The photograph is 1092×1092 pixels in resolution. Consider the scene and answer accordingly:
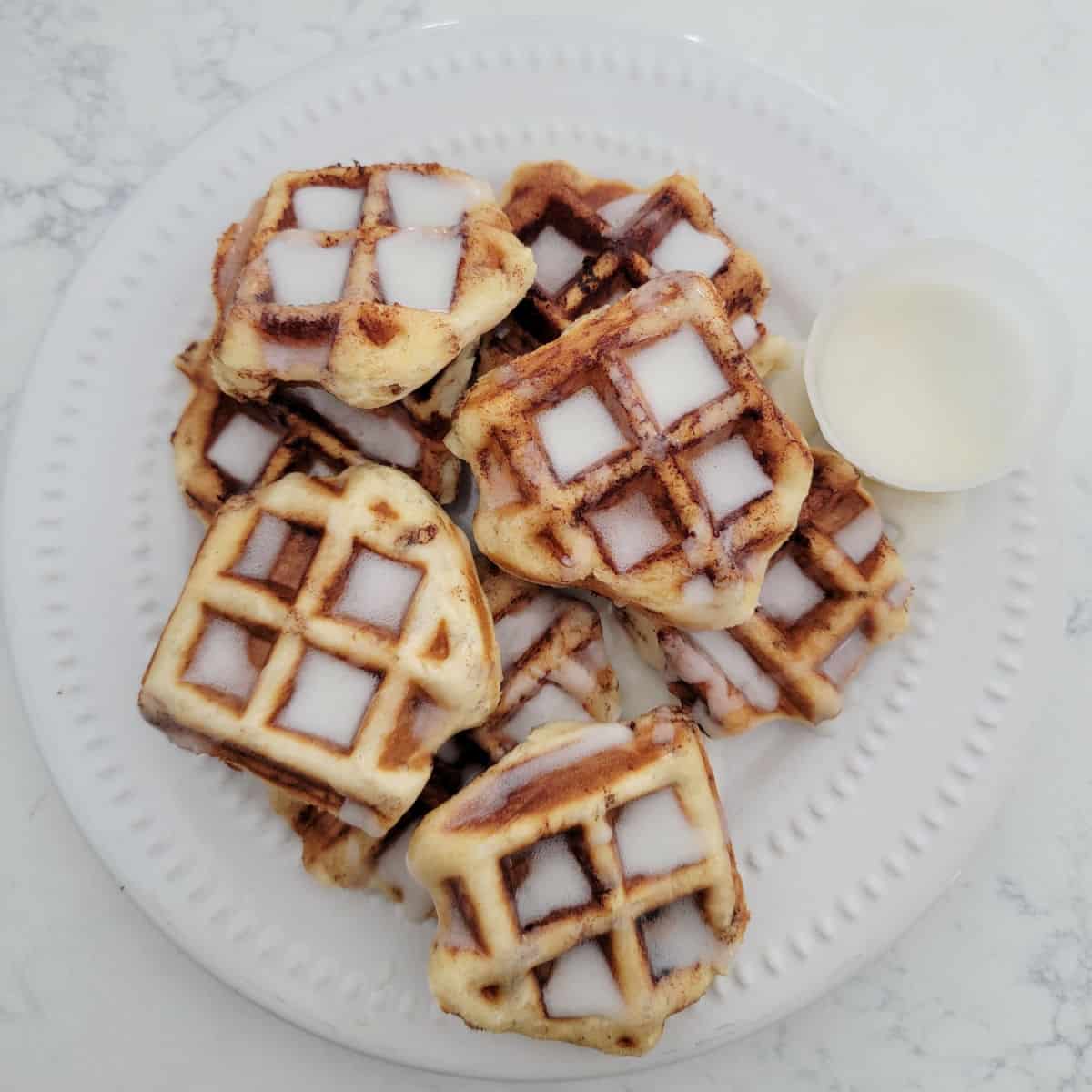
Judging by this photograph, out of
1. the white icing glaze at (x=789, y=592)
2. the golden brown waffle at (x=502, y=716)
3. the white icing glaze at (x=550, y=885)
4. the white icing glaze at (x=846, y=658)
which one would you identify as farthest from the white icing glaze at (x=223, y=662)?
the white icing glaze at (x=846, y=658)

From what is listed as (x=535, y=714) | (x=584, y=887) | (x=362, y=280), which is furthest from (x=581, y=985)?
(x=362, y=280)

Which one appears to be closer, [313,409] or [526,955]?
[526,955]

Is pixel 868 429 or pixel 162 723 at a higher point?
pixel 868 429

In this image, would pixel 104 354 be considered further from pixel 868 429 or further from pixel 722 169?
pixel 868 429

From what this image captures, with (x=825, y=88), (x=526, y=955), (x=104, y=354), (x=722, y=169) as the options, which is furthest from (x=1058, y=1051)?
(x=104, y=354)

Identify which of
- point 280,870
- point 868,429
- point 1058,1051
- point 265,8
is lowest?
point 1058,1051

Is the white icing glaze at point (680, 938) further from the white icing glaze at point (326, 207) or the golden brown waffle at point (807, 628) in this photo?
the white icing glaze at point (326, 207)

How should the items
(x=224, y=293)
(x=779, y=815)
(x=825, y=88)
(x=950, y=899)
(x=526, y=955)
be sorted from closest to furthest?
(x=526, y=955) < (x=224, y=293) < (x=779, y=815) < (x=950, y=899) < (x=825, y=88)

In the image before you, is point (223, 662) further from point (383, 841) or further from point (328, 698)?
point (383, 841)
